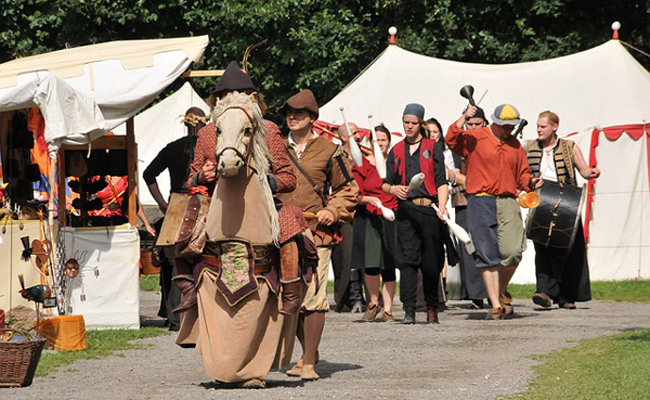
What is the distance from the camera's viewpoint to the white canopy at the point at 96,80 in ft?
41.3

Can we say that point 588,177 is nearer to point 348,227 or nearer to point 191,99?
point 348,227

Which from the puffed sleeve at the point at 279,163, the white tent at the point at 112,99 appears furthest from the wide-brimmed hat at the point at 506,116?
the puffed sleeve at the point at 279,163

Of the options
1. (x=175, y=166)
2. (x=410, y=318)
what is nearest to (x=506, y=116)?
(x=410, y=318)

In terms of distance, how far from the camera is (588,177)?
1524 centimetres

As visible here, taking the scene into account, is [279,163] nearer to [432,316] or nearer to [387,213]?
[387,213]

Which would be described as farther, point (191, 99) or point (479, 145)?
point (191, 99)

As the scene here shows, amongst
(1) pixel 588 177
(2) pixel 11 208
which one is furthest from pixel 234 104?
(1) pixel 588 177

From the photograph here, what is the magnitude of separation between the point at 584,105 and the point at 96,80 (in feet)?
31.2

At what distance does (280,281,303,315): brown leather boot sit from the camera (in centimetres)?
937

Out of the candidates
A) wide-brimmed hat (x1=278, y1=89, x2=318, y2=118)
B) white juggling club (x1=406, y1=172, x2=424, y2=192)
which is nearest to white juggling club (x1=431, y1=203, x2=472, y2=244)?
white juggling club (x1=406, y1=172, x2=424, y2=192)

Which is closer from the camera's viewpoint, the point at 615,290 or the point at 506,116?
the point at 506,116

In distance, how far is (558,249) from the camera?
15641mm

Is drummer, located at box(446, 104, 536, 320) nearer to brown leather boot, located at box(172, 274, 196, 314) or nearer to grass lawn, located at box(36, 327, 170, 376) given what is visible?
grass lawn, located at box(36, 327, 170, 376)

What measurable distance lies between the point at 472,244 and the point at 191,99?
42.4ft
